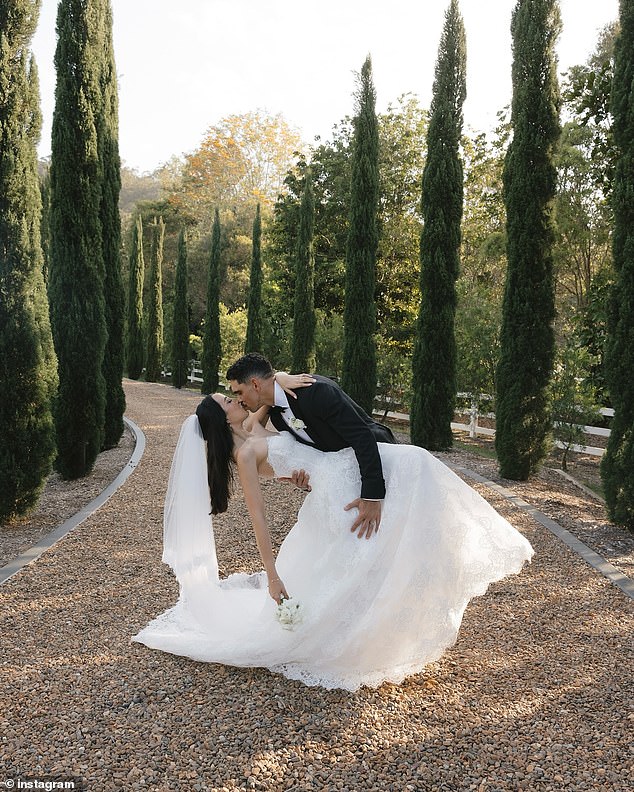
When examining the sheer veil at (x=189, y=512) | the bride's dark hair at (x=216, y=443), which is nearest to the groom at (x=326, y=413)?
the bride's dark hair at (x=216, y=443)

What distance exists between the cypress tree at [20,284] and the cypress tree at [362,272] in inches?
355

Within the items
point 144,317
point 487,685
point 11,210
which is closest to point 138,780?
point 487,685

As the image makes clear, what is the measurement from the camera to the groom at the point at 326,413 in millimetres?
3207

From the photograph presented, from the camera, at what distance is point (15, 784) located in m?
2.52

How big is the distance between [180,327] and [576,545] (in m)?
22.6

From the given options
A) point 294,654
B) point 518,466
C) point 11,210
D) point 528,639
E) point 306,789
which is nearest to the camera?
point 306,789

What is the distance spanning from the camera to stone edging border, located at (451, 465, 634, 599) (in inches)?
199

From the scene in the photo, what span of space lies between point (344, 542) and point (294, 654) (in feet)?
1.96

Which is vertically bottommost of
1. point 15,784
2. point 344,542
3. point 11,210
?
point 15,784

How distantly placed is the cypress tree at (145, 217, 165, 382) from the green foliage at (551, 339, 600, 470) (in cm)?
2125

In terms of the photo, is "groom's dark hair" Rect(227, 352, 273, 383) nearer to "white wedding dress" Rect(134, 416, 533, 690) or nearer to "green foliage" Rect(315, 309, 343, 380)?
"white wedding dress" Rect(134, 416, 533, 690)

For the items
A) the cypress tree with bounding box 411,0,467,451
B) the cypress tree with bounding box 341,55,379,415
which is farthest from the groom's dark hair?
the cypress tree with bounding box 341,55,379,415

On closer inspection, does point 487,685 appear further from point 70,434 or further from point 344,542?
point 70,434

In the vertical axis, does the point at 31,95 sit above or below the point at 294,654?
above
